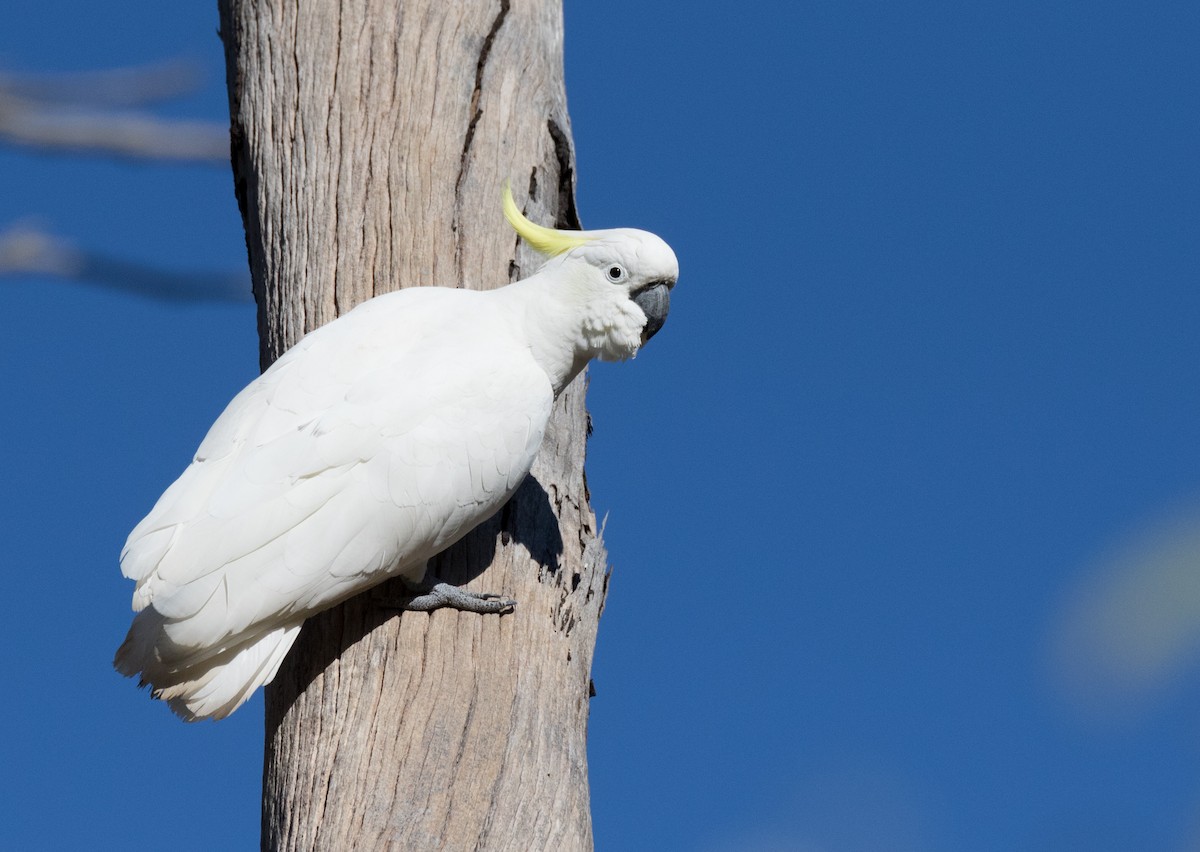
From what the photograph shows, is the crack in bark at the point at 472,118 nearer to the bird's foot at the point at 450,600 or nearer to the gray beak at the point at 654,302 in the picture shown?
the gray beak at the point at 654,302

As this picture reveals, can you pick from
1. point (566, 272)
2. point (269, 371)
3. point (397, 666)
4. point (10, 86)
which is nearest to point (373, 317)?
point (269, 371)

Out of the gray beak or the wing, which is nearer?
the wing

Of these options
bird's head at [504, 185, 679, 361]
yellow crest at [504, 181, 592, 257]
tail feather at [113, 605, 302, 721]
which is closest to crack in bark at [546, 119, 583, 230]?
yellow crest at [504, 181, 592, 257]

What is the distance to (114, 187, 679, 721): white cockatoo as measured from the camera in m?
3.05

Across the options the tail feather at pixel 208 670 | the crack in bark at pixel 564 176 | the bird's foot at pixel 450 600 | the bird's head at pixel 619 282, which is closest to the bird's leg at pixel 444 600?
the bird's foot at pixel 450 600

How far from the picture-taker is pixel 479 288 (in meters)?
3.88

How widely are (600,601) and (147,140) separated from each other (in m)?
1.89

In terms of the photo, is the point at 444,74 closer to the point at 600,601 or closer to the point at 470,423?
the point at 470,423

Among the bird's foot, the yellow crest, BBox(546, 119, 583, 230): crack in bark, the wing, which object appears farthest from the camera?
BBox(546, 119, 583, 230): crack in bark

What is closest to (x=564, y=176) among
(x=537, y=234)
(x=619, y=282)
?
(x=537, y=234)

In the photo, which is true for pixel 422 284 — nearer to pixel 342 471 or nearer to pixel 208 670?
pixel 342 471

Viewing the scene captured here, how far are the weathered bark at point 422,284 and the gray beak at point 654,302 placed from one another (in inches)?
21.6

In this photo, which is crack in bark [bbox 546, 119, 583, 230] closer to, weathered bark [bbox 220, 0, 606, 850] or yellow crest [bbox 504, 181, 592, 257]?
weathered bark [bbox 220, 0, 606, 850]

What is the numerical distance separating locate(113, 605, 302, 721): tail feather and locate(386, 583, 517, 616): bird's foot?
0.31 metres
